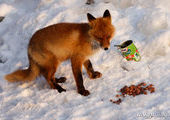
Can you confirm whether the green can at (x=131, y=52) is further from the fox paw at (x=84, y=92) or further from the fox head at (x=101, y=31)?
the fox paw at (x=84, y=92)

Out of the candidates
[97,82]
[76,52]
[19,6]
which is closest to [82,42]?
[76,52]

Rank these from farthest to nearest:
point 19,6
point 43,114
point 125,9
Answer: point 19,6
point 125,9
point 43,114

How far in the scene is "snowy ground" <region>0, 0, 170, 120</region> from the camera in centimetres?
A: 323

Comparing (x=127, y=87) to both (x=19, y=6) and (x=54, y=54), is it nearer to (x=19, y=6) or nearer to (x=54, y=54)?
(x=54, y=54)

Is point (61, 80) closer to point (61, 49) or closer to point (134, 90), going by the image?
point (61, 49)

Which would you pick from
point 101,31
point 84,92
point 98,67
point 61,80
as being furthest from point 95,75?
point 101,31

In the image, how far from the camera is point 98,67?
4488mm

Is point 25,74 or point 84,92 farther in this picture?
point 25,74

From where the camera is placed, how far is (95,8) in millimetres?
5859

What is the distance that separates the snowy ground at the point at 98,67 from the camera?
127 inches

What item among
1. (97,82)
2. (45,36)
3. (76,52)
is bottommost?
(97,82)

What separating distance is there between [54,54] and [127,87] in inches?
58.3

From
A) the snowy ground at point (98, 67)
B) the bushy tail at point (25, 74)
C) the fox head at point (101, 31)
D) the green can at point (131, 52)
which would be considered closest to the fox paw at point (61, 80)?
the snowy ground at point (98, 67)

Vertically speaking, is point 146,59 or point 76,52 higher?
point 76,52
